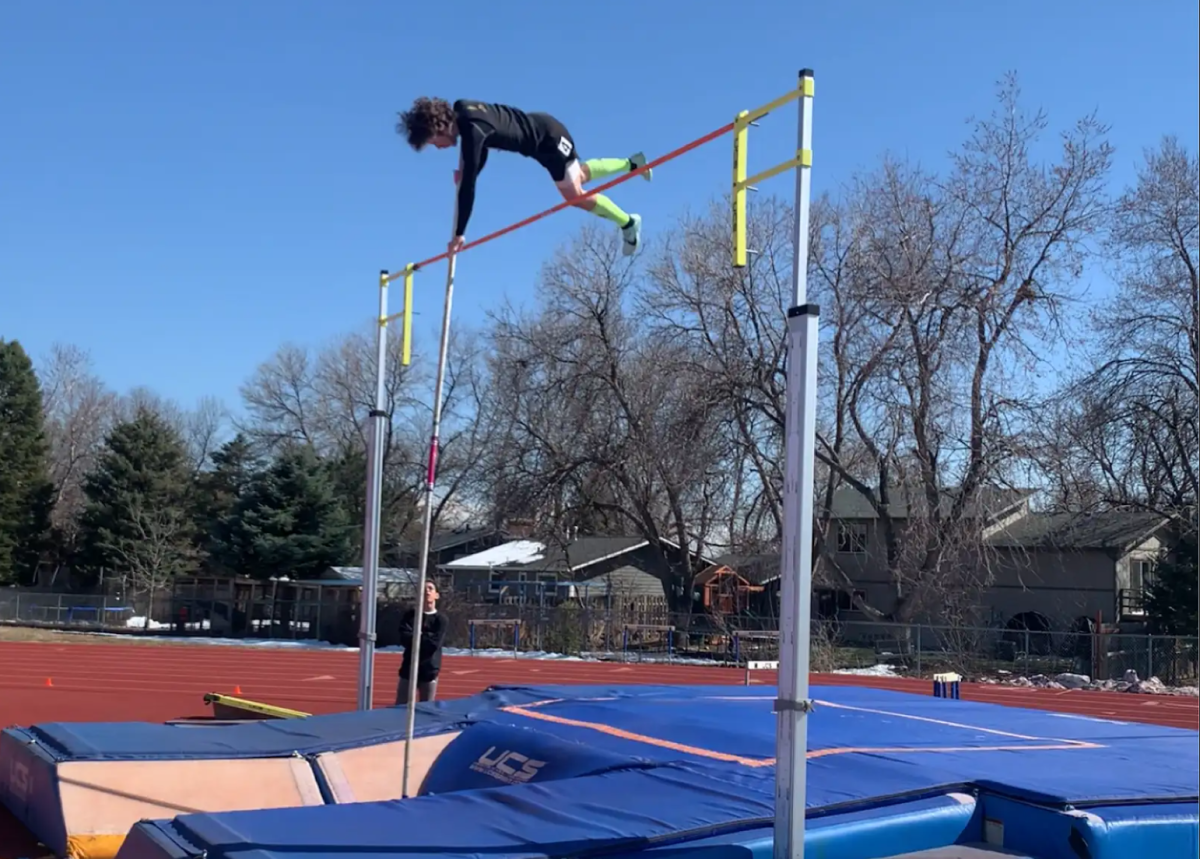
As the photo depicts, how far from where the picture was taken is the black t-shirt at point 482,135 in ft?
15.7

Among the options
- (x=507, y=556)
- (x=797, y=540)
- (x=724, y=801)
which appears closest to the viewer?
(x=797, y=540)

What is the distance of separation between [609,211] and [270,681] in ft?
40.4

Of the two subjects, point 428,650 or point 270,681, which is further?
point 270,681

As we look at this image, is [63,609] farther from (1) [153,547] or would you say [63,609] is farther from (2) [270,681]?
(2) [270,681]

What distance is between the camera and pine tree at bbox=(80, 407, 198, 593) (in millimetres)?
33188

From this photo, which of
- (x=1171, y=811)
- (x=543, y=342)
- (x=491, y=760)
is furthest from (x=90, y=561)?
(x=1171, y=811)

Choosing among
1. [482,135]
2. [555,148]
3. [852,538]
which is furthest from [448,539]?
[482,135]

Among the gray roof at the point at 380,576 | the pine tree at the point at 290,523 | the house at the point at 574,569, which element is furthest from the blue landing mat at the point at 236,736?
the pine tree at the point at 290,523

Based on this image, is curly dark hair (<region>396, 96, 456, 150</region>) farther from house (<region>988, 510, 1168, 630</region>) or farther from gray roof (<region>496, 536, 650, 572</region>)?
gray roof (<region>496, 536, 650, 572</region>)

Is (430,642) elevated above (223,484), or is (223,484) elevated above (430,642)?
(223,484)

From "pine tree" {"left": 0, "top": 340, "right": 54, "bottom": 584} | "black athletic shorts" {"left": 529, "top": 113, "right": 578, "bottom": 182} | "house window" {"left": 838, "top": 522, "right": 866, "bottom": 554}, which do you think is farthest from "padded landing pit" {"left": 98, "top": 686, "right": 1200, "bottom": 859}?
"pine tree" {"left": 0, "top": 340, "right": 54, "bottom": 584}

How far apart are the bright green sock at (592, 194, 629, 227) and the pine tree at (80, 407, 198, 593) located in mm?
30123

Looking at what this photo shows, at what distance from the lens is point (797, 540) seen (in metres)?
3.74

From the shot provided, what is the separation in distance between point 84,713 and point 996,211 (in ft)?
60.8
